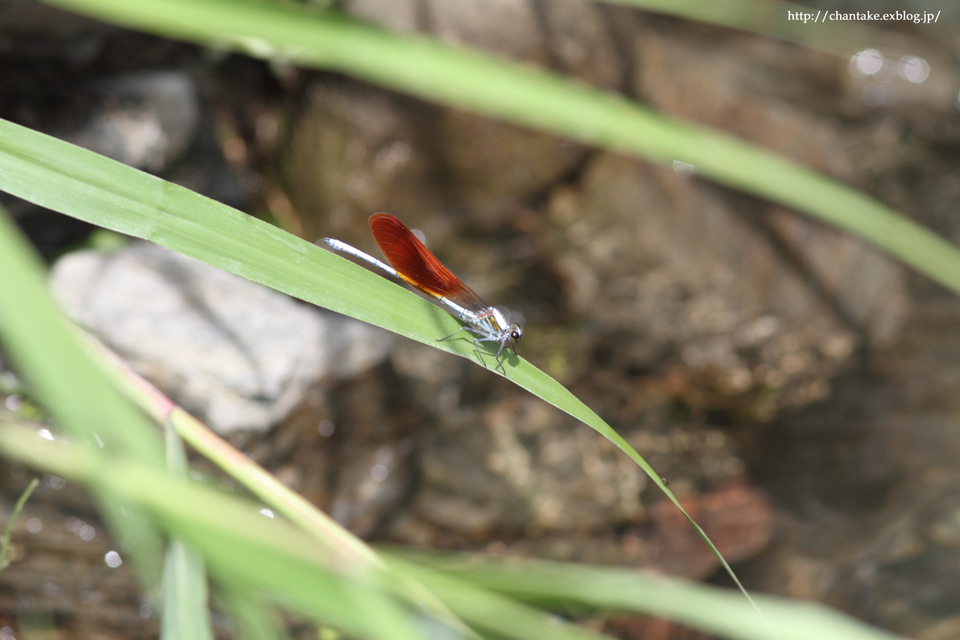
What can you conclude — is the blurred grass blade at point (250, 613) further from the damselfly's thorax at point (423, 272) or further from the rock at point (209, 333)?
the rock at point (209, 333)

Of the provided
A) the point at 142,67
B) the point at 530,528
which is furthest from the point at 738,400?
the point at 142,67

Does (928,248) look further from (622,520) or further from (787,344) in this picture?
(622,520)

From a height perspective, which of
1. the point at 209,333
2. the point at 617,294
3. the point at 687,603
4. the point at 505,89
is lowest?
the point at 687,603

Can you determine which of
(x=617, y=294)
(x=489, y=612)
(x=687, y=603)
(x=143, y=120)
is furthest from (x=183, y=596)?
(x=617, y=294)

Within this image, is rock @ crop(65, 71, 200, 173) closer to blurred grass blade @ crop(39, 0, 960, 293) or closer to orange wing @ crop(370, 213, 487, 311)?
blurred grass blade @ crop(39, 0, 960, 293)

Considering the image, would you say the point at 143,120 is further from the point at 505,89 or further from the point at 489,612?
the point at 489,612

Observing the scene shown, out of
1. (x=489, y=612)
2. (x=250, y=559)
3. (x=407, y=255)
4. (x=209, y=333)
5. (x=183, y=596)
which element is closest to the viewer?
(x=250, y=559)

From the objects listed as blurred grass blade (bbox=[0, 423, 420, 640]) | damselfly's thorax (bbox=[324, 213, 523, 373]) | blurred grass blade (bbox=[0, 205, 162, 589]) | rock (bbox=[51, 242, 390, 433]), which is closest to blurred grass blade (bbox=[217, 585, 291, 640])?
blurred grass blade (bbox=[0, 423, 420, 640])

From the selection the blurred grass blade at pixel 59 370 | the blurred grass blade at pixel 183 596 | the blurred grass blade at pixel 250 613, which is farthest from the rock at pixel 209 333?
the blurred grass blade at pixel 59 370
